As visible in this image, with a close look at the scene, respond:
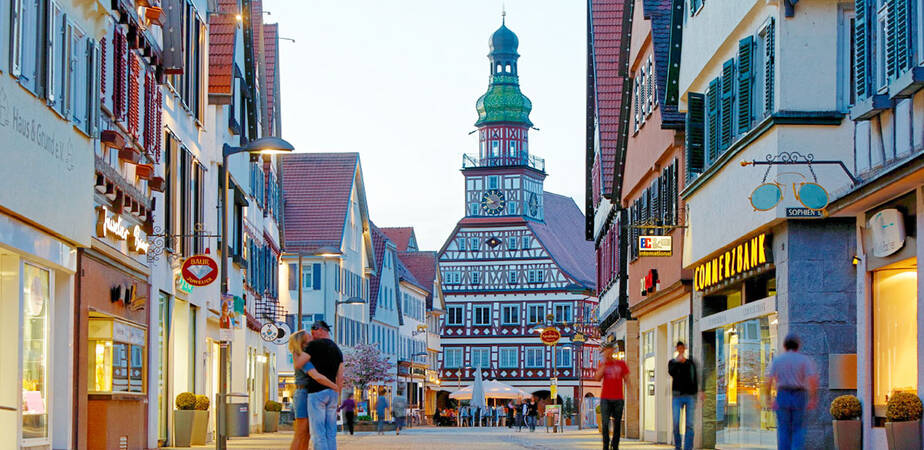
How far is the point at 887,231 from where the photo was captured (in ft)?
56.7

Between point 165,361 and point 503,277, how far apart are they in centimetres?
8140

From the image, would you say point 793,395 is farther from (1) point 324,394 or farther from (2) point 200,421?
(2) point 200,421

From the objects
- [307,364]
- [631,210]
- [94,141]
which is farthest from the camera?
[631,210]

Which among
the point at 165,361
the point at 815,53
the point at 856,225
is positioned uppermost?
the point at 815,53

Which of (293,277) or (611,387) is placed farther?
(293,277)

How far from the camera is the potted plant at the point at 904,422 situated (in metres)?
15.8

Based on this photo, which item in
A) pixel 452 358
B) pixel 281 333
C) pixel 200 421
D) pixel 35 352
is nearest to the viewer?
pixel 35 352

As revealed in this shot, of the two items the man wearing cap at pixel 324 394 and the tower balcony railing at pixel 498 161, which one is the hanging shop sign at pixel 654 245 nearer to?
the man wearing cap at pixel 324 394

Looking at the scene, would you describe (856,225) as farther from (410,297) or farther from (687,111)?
(410,297)

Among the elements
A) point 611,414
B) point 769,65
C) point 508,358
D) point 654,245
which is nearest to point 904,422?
point 769,65

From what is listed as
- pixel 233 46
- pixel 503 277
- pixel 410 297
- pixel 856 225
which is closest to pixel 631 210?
pixel 233 46

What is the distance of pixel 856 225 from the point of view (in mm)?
19266

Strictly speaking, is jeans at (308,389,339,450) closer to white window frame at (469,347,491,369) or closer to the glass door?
the glass door

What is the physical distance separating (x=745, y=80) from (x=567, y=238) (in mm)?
101673
